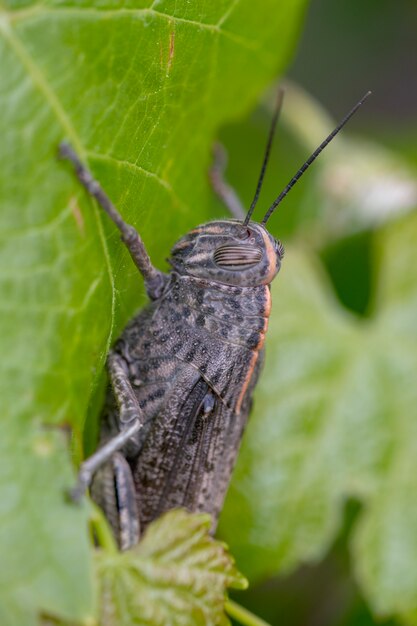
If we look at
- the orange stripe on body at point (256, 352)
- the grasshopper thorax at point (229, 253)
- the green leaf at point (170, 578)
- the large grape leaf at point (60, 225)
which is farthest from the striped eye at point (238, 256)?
the green leaf at point (170, 578)

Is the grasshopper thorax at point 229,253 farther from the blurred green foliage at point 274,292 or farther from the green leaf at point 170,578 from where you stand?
the green leaf at point 170,578

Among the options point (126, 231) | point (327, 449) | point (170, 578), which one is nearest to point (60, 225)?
point (126, 231)

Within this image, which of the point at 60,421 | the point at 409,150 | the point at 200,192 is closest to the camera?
the point at 60,421

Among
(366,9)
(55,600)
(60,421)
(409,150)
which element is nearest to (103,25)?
(60,421)

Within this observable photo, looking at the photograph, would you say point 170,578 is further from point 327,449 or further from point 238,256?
point 327,449

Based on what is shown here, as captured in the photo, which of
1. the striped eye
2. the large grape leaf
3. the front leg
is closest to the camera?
the large grape leaf

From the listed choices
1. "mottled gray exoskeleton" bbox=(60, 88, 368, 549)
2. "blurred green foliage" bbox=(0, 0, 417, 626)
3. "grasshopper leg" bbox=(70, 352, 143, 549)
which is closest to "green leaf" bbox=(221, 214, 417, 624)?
"blurred green foliage" bbox=(0, 0, 417, 626)

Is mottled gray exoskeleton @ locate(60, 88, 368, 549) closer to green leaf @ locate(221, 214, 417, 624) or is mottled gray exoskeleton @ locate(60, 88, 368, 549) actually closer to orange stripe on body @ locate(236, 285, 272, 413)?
orange stripe on body @ locate(236, 285, 272, 413)

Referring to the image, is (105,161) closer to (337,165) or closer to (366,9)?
(337,165)

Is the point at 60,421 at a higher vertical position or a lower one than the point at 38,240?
lower
